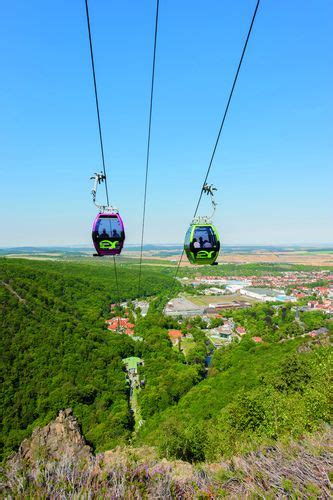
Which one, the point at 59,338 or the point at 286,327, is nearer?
the point at 59,338

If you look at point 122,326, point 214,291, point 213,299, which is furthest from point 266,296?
point 122,326

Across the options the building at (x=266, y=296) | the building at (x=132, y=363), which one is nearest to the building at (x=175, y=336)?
the building at (x=132, y=363)

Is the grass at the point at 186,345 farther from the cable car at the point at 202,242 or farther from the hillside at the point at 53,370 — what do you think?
the cable car at the point at 202,242

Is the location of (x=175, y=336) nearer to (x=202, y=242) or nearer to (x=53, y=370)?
(x=53, y=370)

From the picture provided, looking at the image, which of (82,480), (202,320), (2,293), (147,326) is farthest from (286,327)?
(82,480)

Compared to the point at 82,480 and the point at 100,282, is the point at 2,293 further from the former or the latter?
the point at 100,282
